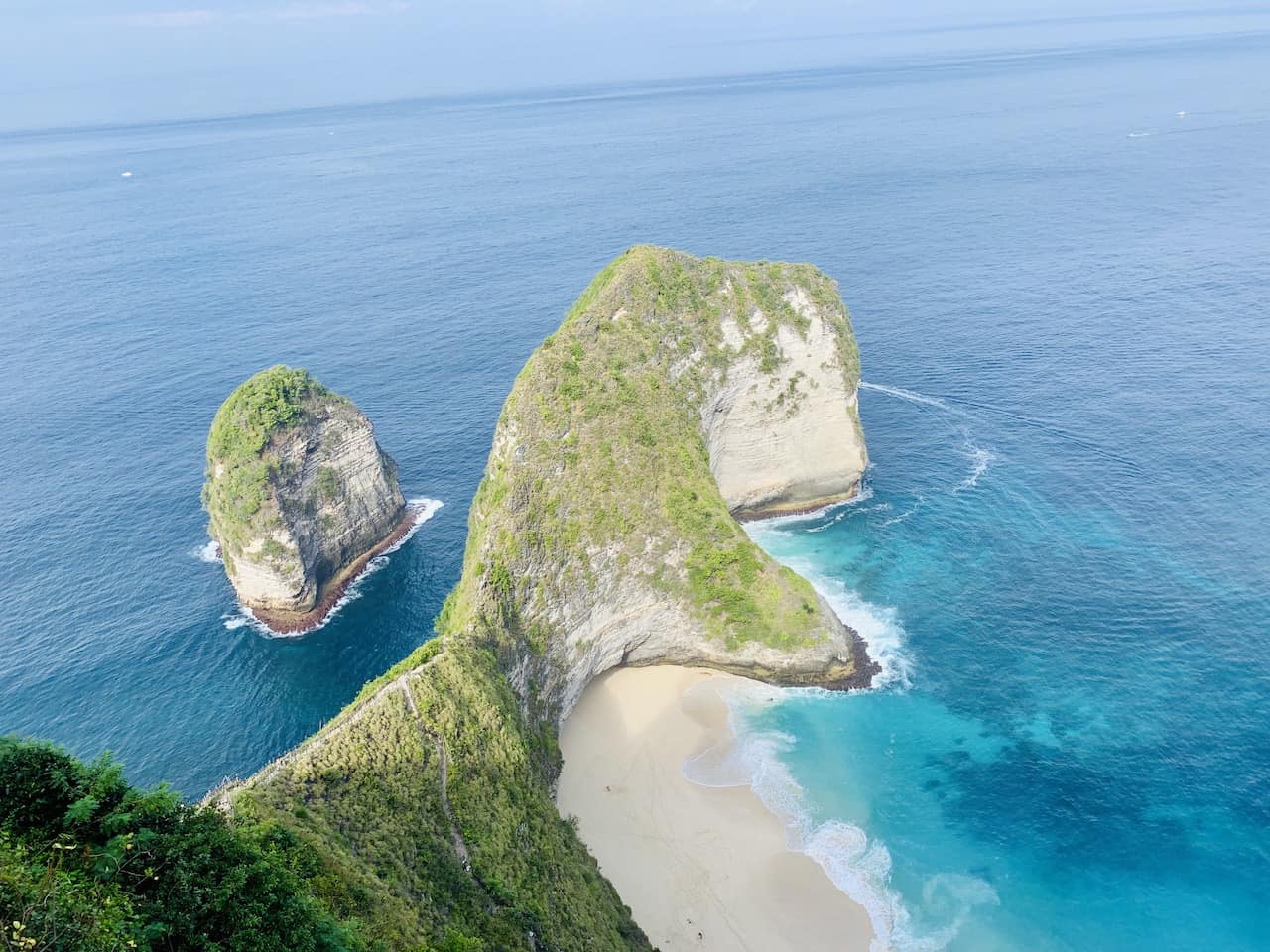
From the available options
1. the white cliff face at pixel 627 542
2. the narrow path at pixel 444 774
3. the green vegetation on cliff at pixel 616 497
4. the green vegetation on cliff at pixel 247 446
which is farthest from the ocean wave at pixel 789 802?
the green vegetation on cliff at pixel 247 446

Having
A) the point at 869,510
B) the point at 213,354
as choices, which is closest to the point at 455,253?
the point at 213,354

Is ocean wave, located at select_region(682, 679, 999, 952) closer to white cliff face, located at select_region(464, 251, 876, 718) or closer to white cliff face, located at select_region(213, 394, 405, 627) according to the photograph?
white cliff face, located at select_region(464, 251, 876, 718)

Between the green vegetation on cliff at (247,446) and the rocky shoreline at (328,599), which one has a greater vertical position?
the green vegetation on cliff at (247,446)

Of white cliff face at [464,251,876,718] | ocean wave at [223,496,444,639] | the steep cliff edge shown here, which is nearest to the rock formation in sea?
ocean wave at [223,496,444,639]

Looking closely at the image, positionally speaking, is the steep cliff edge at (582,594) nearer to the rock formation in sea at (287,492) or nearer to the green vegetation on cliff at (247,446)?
the rock formation in sea at (287,492)

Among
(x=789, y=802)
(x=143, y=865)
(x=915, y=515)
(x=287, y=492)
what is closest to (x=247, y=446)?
(x=287, y=492)

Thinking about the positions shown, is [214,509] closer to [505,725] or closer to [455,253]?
[505,725]
